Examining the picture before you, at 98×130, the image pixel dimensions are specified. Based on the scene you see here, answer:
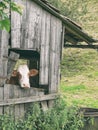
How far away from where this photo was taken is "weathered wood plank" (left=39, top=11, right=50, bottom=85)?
12.0m

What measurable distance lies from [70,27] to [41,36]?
2.82 feet

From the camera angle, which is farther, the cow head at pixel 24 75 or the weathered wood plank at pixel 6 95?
the cow head at pixel 24 75

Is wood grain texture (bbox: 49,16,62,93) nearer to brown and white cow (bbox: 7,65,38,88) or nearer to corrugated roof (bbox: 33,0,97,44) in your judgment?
corrugated roof (bbox: 33,0,97,44)

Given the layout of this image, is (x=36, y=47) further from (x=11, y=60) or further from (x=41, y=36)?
(x=11, y=60)

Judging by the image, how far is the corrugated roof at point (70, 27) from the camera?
1181cm

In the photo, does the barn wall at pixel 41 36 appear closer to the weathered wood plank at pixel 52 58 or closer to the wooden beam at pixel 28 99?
the weathered wood plank at pixel 52 58

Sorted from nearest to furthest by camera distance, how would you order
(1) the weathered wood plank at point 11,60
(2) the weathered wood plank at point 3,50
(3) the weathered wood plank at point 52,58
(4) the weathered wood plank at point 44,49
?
(2) the weathered wood plank at point 3,50 < (1) the weathered wood plank at point 11,60 < (4) the weathered wood plank at point 44,49 < (3) the weathered wood plank at point 52,58

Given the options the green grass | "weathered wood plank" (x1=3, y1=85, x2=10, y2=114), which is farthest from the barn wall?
the green grass

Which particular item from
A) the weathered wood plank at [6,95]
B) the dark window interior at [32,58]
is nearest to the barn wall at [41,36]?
the dark window interior at [32,58]

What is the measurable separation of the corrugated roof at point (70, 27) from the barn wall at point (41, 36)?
15 centimetres

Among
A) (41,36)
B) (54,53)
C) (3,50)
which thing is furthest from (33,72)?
(3,50)

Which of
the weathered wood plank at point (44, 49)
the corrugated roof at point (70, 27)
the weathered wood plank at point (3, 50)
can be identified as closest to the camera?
the weathered wood plank at point (3, 50)

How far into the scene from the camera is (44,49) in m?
12.1

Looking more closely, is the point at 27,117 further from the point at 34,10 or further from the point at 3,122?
the point at 34,10
